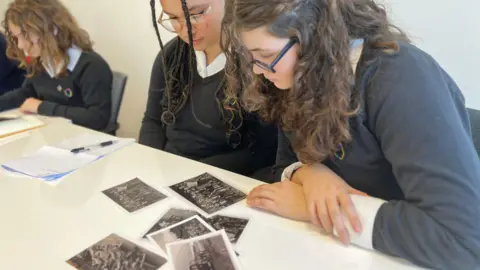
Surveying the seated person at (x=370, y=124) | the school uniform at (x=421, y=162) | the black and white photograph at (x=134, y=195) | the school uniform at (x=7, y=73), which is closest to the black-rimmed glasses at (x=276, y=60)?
the seated person at (x=370, y=124)

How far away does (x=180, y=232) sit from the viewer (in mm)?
908

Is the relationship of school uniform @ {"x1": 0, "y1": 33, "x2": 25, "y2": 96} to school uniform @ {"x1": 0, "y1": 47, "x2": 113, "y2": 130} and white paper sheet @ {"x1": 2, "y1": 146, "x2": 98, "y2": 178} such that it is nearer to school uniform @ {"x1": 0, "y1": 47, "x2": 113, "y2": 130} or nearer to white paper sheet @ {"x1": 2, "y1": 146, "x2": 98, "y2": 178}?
school uniform @ {"x1": 0, "y1": 47, "x2": 113, "y2": 130}

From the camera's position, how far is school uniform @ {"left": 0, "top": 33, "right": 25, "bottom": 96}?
2.51 metres

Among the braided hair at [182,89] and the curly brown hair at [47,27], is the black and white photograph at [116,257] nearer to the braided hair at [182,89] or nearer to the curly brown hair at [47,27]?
the braided hair at [182,89]

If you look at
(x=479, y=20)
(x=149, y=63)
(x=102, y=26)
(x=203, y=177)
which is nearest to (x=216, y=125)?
(x=203, y=177)

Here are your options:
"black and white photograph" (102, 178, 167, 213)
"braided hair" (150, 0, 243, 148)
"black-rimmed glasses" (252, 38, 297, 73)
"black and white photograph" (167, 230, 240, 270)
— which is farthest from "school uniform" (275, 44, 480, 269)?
"braided hair" (150, 0, 243, 148)

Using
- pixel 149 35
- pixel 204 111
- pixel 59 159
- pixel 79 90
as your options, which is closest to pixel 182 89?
pixel 204 111

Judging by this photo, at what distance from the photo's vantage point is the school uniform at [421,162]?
0.74 meters

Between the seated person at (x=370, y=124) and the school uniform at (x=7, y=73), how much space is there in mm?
2100

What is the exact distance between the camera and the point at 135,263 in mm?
831

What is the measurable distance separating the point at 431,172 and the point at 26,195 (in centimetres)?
97

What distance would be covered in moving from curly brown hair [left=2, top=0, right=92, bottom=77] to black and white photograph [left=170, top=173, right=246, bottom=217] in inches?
48.5

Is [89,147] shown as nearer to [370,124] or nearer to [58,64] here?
[58,64]

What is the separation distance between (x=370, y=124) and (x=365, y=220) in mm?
194
